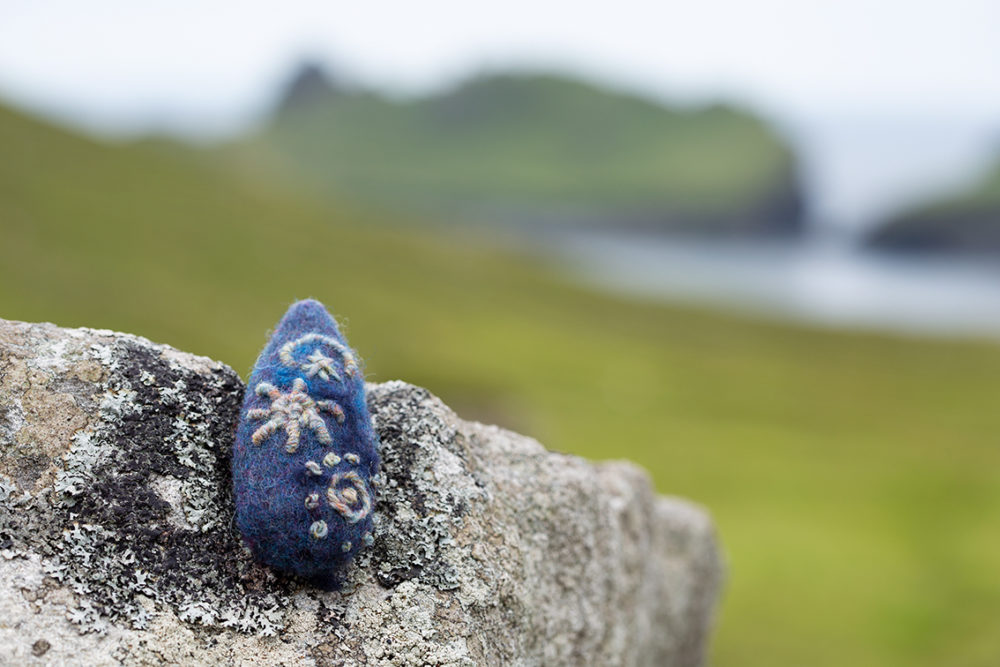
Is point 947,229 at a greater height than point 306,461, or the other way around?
point 947,229

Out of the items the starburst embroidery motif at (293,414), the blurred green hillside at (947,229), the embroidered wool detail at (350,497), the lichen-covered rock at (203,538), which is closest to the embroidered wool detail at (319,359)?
the starburst embroidery motif at (293,414)

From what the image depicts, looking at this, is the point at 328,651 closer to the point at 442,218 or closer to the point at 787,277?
the point at 787,277

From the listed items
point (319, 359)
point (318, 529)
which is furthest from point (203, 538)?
point (319, 359)

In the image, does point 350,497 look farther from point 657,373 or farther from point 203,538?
point 657,373

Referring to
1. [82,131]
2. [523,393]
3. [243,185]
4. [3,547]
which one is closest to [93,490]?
[3,547]

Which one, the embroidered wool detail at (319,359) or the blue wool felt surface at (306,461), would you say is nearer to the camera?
the blue wool felt surface at (306,461)

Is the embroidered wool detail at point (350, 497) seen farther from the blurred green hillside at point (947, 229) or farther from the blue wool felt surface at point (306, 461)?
the blurred green hillside at point (947, 229)

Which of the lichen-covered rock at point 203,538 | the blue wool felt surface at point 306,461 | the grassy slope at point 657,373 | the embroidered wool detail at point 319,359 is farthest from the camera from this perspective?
the grassy slope at point 657,373

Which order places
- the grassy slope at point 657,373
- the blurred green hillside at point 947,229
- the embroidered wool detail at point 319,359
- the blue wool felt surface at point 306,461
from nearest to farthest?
the blue wool felt surface at point 306,461
the embroidered wool detail at point 319,359
the grassy slope at point 657,373
the blurred green hillside at point 947,229
